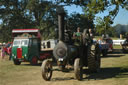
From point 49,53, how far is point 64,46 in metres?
8.32

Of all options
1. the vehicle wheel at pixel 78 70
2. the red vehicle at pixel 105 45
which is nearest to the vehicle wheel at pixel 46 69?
the vehicle wheel at pixel 78 70

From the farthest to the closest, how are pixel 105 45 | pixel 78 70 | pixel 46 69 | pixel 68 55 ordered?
pixel 105 45 → pixel 46 69 → pixel 68 55 → pixel 78 70

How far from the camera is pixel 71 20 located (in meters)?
31.8

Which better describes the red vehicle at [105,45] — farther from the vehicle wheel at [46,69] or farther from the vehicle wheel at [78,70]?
the vehicle wheel at [78,70]

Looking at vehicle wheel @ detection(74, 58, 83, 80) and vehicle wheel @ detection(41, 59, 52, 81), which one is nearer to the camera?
vehicle wheel @ detection(74, 58, 83, 80)

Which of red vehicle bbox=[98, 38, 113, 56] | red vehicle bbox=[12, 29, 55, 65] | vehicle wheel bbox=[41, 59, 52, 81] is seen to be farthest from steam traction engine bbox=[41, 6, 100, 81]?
red vehicle bbox=[98, 38, 113, 56]

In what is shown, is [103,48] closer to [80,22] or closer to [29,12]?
[80,22]

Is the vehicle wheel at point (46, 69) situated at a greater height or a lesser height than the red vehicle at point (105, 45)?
lesser

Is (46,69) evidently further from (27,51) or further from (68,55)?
(27,51)

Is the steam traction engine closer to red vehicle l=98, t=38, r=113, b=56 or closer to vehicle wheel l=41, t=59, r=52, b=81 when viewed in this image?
vehicle wheel l=41, t=59, r=52, b=81

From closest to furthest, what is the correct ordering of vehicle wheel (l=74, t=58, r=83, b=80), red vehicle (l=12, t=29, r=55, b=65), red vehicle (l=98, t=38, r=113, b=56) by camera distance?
vehicle wheel (l=74, t=58, r=83, b=80)
red vehicle (l=12, t=29, r=55, b=65)
red vehicle (l=98, t=38, r=113, b=56)

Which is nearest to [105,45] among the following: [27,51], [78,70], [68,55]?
[27,51]

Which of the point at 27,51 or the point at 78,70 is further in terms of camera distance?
the point at 27,51

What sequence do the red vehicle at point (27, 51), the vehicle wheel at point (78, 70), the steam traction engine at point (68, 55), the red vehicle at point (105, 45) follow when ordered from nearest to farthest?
the vehicle wheel at point (78, 70) → the steam traction engine at point (68, 55) → the red vehicle at point (27, 51) → the red vehicle at point (105, 45)
